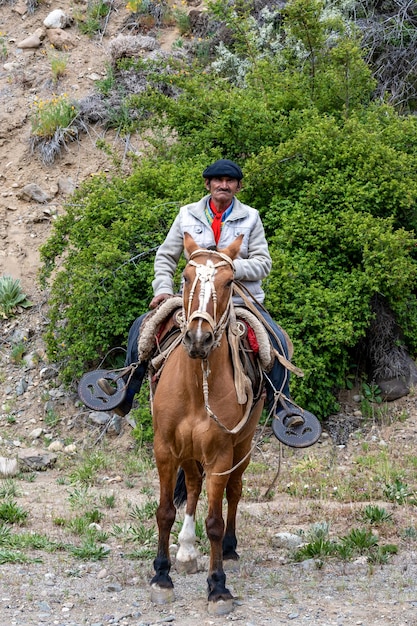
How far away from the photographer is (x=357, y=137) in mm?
10961

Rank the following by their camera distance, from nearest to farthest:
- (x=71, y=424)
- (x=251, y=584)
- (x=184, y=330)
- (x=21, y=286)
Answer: (x=184, y=330), (x=251, y=584), (x=71, y=424), (x=21, y=286)

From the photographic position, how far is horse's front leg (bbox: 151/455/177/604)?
6.17 m

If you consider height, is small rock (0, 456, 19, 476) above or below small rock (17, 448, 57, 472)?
above

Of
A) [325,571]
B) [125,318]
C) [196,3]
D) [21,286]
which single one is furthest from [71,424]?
[196,3]

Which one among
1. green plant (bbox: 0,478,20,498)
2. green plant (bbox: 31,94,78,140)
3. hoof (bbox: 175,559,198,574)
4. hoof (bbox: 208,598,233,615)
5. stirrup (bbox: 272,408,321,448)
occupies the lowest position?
green plant (bbox: 0,478,20,498)

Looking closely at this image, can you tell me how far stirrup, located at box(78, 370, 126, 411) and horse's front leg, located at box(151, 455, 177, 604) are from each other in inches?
36.1

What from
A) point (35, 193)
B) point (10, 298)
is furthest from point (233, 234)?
point (35, 193)

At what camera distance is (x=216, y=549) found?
609cm

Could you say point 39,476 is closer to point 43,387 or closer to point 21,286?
point 43,387

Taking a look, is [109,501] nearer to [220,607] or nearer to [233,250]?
[220,607]

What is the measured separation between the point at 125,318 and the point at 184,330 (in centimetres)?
514

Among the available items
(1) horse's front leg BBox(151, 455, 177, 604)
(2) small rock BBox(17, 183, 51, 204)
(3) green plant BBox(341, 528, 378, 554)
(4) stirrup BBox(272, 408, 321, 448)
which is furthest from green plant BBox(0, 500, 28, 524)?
(2) small rock BBox(17, 183, 51, 204)

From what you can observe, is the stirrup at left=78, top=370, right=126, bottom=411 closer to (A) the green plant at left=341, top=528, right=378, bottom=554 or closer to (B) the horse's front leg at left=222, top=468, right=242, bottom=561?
(B) the horse's front leg at left=222, top=468, right=242, bottom=561

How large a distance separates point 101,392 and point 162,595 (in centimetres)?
168
